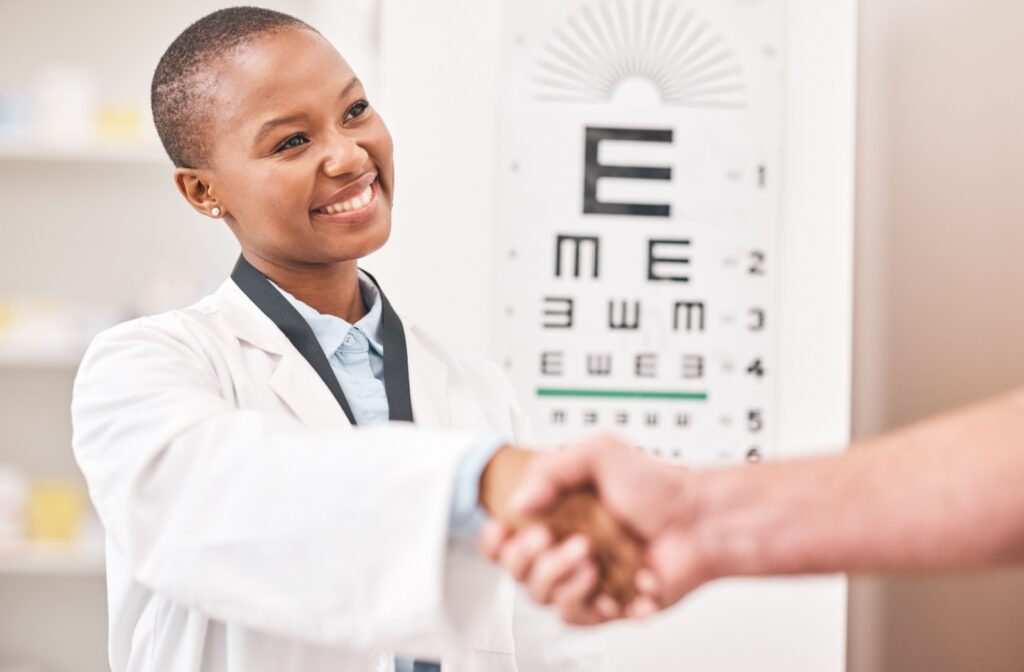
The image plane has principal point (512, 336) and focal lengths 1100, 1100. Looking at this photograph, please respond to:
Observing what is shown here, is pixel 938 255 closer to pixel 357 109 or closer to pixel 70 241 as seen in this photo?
pixel 357 109

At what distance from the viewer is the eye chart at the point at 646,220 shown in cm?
222

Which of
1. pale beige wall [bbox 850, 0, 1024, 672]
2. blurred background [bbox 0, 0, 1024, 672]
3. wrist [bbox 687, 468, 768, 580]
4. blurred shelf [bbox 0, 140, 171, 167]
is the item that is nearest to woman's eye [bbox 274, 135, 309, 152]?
wrist [bbox 687, 468, 768, 580]

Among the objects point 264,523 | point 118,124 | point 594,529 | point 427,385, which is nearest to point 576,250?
point 427,385

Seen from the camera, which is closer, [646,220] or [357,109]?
[357,109]

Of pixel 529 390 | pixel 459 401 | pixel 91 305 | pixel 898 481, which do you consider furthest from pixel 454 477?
pixel 91 305

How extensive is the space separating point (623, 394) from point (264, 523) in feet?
4.50

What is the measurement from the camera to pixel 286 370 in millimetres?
1243

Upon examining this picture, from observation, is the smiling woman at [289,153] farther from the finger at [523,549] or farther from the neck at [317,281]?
the finger at [523,549]

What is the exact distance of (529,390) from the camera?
7.28 ft

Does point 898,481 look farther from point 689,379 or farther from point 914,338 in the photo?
point 914,338

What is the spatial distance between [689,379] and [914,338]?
683mm

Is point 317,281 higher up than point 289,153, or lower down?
lower down

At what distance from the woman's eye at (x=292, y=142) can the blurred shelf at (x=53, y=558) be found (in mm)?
2135

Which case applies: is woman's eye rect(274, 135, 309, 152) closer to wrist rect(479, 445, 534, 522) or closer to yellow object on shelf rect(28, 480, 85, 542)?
wrist rect(479, 445, 534, 522)
